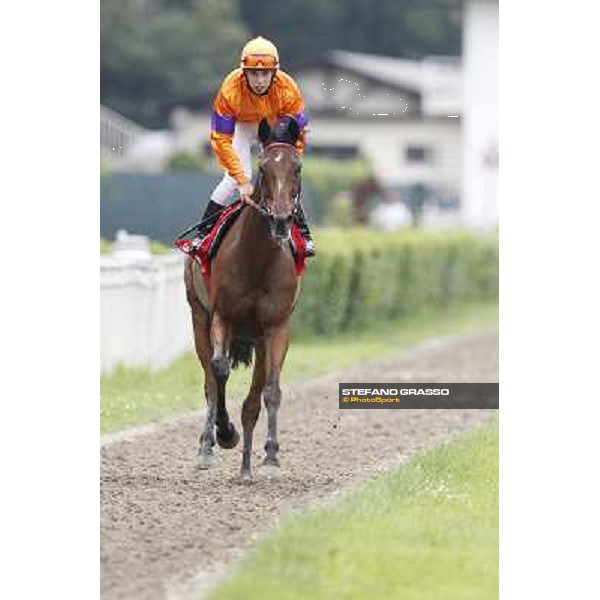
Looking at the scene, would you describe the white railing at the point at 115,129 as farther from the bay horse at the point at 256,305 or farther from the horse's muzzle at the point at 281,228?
the horse's muzzle at the point at 281,228

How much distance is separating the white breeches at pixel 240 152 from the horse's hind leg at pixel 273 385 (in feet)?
2.80

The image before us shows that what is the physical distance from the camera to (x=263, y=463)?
10914 mm

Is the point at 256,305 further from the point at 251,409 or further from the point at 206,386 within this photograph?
the point at 206,386

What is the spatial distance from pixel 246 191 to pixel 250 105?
1.59ft

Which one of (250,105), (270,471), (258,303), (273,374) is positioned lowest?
(270,471)

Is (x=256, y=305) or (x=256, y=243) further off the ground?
(x=256, y=243)

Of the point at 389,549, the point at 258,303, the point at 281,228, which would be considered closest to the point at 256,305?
the point at 258,303

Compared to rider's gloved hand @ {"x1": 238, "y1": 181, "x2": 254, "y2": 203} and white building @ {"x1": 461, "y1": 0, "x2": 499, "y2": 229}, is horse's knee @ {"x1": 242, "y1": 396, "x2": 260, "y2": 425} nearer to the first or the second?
rider's gloved hand @ {"x1": 238, "y1": 181, "x2": 254, "y2": 203}

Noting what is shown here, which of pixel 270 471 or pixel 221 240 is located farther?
pixel 221 240

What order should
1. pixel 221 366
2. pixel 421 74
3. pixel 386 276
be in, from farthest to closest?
pixel 421 74, pixel 386 276, pixel 221 366

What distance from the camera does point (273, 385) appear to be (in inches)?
422
